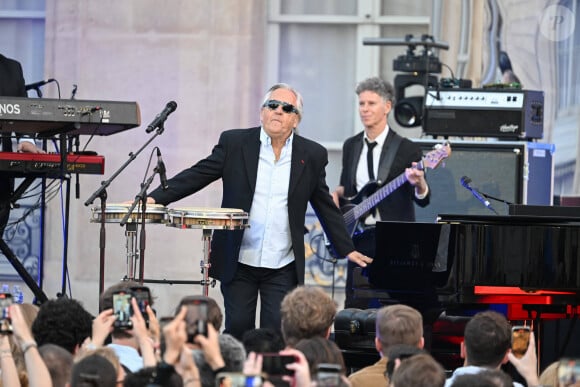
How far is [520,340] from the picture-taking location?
6.20 m

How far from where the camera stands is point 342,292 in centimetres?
1277

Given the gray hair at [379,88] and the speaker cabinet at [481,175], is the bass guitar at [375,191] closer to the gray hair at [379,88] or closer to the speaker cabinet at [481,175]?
the gray hair at [379,88]

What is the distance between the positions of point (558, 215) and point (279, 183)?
66.2 inches

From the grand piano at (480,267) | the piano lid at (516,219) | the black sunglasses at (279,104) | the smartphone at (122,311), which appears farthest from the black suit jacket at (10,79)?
the smartphone at (122,311)

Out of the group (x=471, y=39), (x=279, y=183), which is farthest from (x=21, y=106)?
(x=471, y=39)

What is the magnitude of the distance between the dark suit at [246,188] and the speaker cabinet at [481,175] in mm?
2433

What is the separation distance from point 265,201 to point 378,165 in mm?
2164

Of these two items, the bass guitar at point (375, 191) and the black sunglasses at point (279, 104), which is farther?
the bass guitar at point (375, 191)

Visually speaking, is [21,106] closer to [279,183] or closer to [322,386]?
[279,183]

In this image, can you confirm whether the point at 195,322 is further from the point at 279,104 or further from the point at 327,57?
→ the point at 327,57

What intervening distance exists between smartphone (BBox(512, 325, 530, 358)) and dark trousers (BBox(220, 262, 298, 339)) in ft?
7.39

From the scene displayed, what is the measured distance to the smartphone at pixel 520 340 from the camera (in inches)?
244

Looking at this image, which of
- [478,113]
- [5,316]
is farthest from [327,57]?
[5,316]

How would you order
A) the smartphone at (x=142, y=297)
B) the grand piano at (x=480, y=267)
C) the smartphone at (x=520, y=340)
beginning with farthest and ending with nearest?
the grand piano at (x=480, y=267)
the smartphone at (x=520, y=340)
the smartphone at (x=142, y=297)
